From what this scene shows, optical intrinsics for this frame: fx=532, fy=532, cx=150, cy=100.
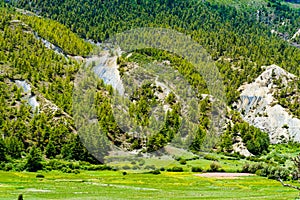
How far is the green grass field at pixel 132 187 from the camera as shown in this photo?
67938 millimetres

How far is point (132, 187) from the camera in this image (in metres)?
81.6

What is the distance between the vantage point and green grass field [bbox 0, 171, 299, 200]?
223 ft

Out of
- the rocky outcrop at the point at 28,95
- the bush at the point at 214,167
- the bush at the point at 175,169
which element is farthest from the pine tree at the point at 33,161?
the rocky outcrop at the point at 28,95

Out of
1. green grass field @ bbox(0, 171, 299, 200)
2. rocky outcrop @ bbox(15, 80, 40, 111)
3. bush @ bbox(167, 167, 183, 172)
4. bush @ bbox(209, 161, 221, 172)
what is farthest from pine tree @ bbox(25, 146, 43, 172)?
rocky outcrop @ bbox(15, 80, 40, 111)

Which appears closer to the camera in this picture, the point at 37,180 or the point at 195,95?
the point at 37,180

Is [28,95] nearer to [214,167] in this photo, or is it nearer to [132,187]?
[214,167]

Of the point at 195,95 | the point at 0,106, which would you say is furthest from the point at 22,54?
the point at 195,95

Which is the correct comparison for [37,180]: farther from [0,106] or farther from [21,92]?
[21,92]

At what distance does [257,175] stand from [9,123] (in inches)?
2560

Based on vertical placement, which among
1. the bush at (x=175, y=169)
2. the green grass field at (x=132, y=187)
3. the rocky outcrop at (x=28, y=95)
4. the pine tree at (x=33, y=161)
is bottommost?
the green grass field at (x=132, y=187)

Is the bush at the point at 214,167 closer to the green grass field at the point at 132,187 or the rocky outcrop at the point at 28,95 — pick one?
the green grass field at the point at 132,187

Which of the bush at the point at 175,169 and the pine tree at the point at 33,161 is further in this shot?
the bush at the point at 175,169

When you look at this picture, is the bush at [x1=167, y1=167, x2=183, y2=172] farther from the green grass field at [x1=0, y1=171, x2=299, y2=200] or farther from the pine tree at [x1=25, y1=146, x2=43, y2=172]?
the pine tree at [x1=25, y1=146, x2=43, y2=172]

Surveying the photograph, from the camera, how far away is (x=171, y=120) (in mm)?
145000
